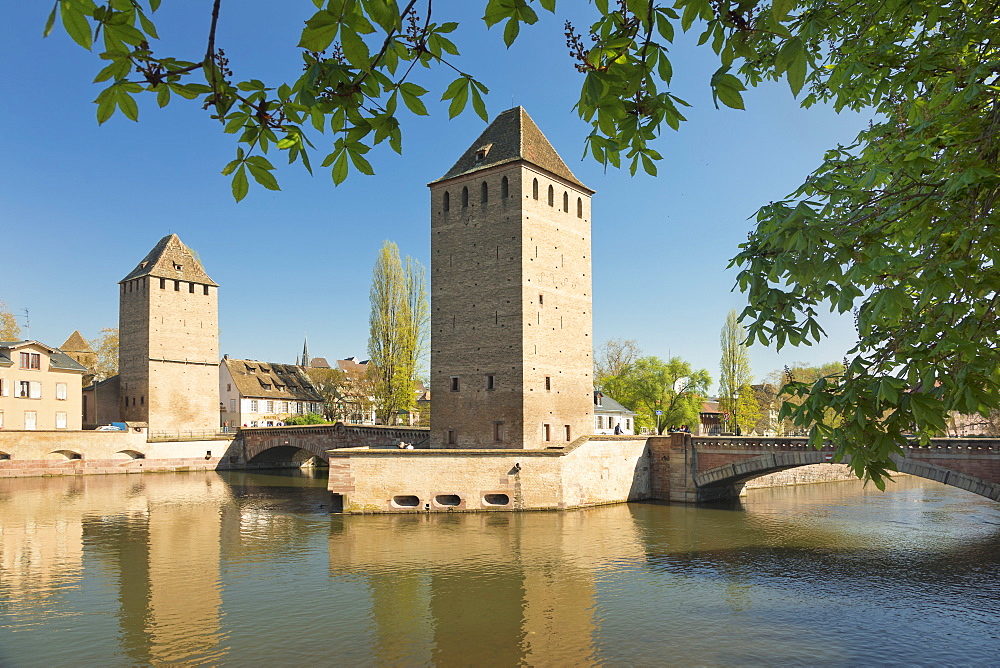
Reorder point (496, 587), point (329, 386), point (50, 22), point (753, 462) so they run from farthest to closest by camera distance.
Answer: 1. point (329, 386)
2. point (753, 462)
3. point (496, 587)
4. point (50, 22)

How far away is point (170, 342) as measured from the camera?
53.0m

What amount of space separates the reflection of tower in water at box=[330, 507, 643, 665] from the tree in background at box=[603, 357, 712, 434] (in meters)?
22.2

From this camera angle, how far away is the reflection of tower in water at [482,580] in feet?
45.3

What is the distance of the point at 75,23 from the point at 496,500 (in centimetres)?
2833

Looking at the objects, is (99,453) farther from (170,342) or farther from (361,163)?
(361,163)

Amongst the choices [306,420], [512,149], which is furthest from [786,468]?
[306,420]

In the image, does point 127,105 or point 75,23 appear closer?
point 75,23

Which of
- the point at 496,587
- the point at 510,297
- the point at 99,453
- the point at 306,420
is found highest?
the point at 510,297

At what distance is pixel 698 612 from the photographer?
52.2 ft

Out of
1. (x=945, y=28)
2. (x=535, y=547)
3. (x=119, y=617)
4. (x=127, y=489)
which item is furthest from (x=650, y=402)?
(x=945, y=28)

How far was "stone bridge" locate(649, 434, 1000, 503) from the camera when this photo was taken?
25188 mm

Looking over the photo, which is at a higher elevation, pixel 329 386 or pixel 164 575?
pixel 329 386

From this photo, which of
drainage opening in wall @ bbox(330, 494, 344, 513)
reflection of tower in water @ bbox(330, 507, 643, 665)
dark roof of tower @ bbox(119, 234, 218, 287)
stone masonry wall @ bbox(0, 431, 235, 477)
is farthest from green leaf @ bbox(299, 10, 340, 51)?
dark roof of tower @ bbox(119, 234, 218, 287)

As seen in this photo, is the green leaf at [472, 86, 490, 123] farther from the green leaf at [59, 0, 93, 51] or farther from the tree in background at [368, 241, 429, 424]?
the tree in background at [368, 241, 429, 424]
